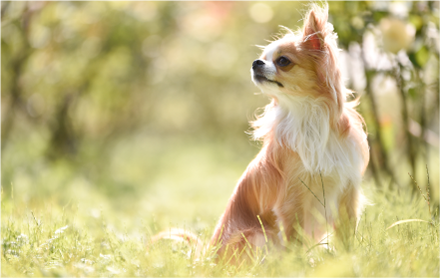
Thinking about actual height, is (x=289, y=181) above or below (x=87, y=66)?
below

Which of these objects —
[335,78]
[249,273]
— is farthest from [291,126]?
[249,273]

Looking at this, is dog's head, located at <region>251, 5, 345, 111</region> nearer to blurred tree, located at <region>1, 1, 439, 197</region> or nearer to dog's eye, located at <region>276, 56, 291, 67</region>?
dog's eye, located at <region>276, 56, 291, 67</region>

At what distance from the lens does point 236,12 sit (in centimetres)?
834

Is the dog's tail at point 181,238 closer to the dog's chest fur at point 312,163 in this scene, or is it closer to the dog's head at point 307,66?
the dog's chest fur at point 312,163

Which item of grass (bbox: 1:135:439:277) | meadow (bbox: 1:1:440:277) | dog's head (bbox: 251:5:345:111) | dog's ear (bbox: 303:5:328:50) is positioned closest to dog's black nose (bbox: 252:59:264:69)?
dog's head (bbox: 251:5:345:111)

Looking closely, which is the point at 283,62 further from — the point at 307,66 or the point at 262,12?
the point at 262,12

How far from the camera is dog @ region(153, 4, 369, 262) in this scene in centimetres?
262

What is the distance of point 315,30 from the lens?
8.59 feet

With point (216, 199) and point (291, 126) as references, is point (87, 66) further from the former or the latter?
point (291, 126)

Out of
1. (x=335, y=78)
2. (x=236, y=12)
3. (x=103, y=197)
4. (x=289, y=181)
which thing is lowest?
(x=103, y=197)

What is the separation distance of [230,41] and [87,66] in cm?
395

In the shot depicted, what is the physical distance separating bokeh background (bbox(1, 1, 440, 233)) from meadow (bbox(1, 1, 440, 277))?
0.03 metres

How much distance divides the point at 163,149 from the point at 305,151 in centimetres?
1177

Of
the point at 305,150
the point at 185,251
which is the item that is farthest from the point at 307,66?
the point at 185,251
